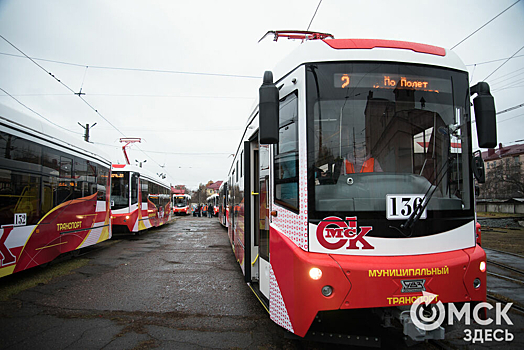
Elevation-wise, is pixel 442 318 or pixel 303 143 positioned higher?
pixel 303 143

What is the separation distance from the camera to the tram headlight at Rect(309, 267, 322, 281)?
2818mm

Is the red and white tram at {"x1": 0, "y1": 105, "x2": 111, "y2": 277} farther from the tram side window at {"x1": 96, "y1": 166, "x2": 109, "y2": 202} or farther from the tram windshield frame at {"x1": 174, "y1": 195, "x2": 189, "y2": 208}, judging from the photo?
the tram windshield frame at {"x1": 174, "y1": 195, "x2": 189, "y2": 208}

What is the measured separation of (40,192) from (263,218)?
196 inches

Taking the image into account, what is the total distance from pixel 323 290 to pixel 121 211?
14.1 metres

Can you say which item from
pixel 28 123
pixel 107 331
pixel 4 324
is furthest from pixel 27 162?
pixel 107 331

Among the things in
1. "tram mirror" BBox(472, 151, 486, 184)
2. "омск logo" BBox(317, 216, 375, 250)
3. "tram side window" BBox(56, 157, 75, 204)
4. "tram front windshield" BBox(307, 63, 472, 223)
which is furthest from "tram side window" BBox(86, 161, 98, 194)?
"tram mirror" BBox(472, 151, 486, 184)

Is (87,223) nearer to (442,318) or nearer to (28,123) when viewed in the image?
(28,123)

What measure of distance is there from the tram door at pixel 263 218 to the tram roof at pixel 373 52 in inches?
51.1

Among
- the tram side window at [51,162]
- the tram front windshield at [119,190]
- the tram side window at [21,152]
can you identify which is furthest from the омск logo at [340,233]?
the tram front windshield at [119,190]

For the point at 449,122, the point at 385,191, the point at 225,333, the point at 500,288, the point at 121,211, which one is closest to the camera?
the point at 385,191

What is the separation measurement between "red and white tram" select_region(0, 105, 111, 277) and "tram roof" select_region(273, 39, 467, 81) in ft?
17.8

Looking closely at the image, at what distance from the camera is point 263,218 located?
475 cm

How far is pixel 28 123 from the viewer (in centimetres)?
638

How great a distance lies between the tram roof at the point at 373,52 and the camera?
321 cm
